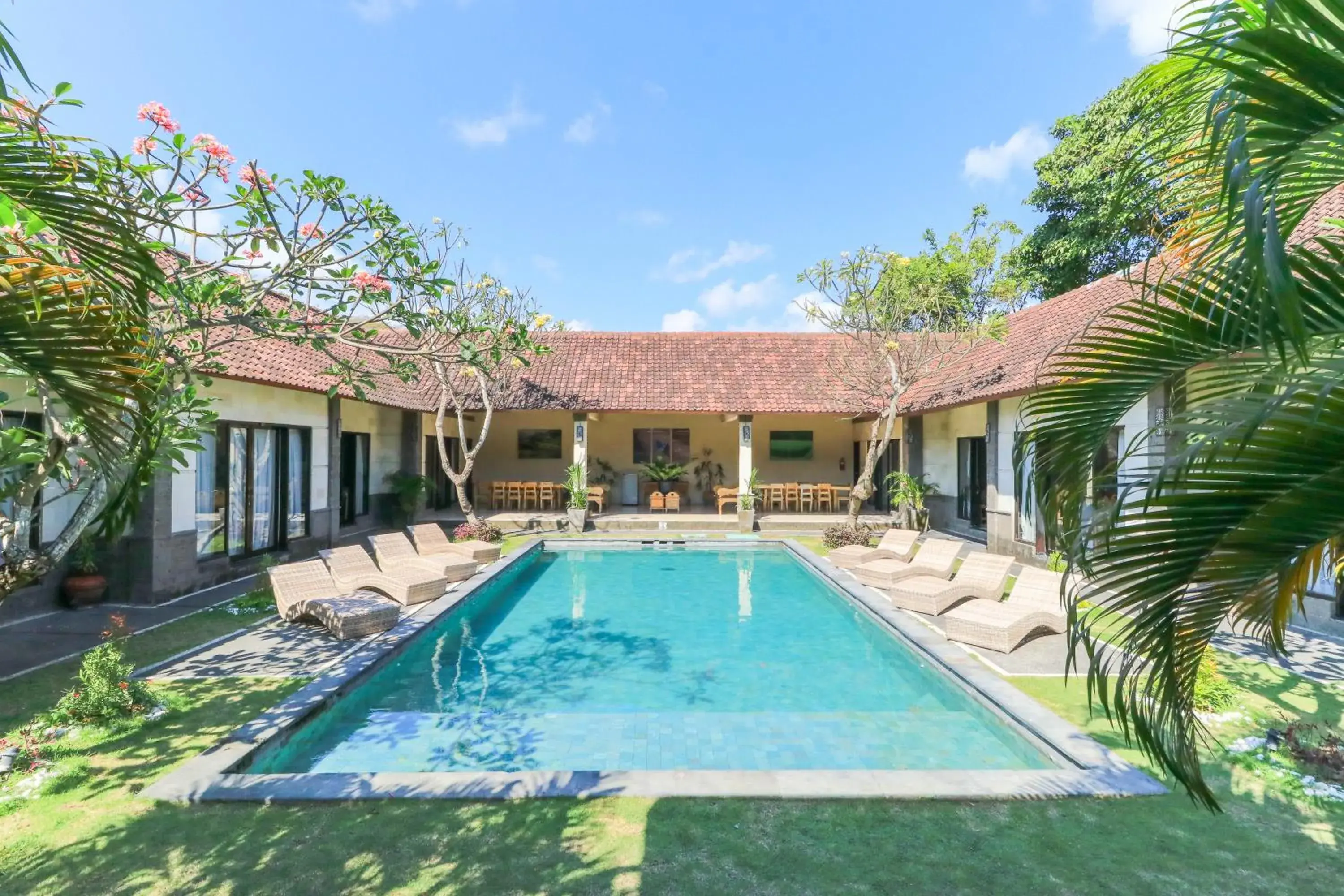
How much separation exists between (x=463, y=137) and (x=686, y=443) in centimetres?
1189

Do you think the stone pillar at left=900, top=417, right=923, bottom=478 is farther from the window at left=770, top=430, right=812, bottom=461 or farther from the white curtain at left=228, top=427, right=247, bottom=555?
the white curtain at left=228, top=427, right=247, bottom=555

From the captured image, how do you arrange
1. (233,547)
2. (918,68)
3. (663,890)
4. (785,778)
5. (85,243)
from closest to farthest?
(85,243), (663,890), (785,778), (233,547), (918,68)

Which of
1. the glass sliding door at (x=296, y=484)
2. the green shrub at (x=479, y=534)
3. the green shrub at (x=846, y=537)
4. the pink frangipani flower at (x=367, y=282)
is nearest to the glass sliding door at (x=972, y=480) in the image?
the green shrub at (x=846, y=537)

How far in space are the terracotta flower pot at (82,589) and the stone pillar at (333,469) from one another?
4629mm

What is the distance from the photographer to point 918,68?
13.8 metres

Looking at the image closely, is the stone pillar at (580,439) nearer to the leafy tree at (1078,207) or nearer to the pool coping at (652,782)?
the pool coping at (652,782)

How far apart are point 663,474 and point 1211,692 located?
49.2 ft

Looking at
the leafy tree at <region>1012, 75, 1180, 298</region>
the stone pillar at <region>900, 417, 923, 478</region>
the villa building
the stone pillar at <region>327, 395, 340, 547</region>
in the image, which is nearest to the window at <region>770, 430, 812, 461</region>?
the villa building

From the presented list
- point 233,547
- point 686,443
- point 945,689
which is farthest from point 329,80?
point 686,443

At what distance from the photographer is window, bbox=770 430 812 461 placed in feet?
70.7

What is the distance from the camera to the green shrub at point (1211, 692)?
5.00 metres

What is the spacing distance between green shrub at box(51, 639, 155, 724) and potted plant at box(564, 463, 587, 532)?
1137 centimetres

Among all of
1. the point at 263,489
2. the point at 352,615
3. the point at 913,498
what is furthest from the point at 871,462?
the point at 263,489

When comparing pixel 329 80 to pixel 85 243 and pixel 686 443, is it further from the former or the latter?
pixel 686 443
